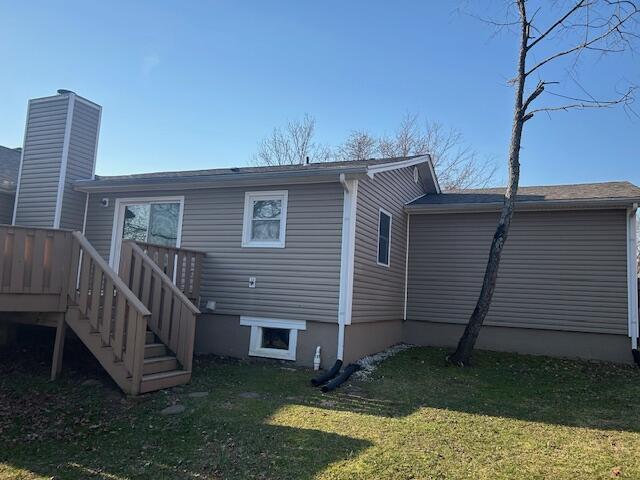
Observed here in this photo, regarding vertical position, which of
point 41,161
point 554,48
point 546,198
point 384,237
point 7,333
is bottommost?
point 7,333

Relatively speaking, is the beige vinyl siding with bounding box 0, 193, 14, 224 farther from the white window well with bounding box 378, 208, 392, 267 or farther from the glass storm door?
the white window well with bounding box 378, 208, 392, 267

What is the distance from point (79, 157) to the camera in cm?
1041

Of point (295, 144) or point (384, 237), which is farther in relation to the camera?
point (295, 144)

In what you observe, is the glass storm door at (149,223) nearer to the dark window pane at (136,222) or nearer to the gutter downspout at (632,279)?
the dark window pane at (136,222)

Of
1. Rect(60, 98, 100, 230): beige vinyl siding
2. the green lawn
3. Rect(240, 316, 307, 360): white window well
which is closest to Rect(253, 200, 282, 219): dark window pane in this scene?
Rect(240, 316, 307, 360): white window well

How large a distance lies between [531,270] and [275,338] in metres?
5.58

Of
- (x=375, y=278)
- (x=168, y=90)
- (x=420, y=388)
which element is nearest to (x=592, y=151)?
(x=375, y=278)

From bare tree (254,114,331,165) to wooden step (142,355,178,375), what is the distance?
2055cm

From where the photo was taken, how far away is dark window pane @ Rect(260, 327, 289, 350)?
335 inches

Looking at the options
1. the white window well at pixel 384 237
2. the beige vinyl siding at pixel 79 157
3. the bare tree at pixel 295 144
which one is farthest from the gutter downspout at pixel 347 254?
the bare tree at pixel 295 144

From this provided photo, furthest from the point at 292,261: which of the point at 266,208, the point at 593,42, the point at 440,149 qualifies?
the point at 440,149

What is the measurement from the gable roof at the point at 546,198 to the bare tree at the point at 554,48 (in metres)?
1.21

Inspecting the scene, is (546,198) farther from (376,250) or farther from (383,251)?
(376,250)

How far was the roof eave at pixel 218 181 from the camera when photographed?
7853 millimetres
